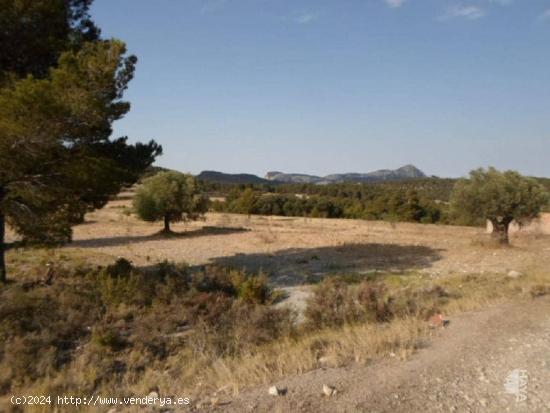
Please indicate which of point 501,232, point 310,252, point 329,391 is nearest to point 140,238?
point 310,252

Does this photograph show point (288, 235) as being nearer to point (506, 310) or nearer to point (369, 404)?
point (506, 310)

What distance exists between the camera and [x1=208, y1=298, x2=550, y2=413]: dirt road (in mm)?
4438

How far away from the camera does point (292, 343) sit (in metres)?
6.97

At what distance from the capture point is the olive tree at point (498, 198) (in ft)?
61.1

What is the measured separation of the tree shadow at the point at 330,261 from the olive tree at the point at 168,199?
7866 millimetres

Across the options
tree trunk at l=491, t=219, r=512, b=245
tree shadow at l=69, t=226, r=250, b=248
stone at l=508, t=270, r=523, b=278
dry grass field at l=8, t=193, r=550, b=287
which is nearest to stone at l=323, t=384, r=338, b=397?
dry grass field at l=8, t=193, r=550, b=287

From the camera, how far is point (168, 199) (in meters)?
26.0

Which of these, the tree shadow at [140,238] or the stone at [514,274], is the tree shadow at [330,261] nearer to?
the stone at [514,274]

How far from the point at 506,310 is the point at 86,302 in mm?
8520

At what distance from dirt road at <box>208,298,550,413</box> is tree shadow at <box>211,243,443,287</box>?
7.80 m

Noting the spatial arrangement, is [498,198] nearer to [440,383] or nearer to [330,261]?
[330,261]

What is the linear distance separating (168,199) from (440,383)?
22.6 m

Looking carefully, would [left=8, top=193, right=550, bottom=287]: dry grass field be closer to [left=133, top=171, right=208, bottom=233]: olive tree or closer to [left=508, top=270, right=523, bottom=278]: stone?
[left=508, top=270, right=523, bottom=278]: stone

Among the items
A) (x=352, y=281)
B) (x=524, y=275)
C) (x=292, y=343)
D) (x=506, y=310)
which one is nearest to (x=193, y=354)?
(x=292, y=343)
